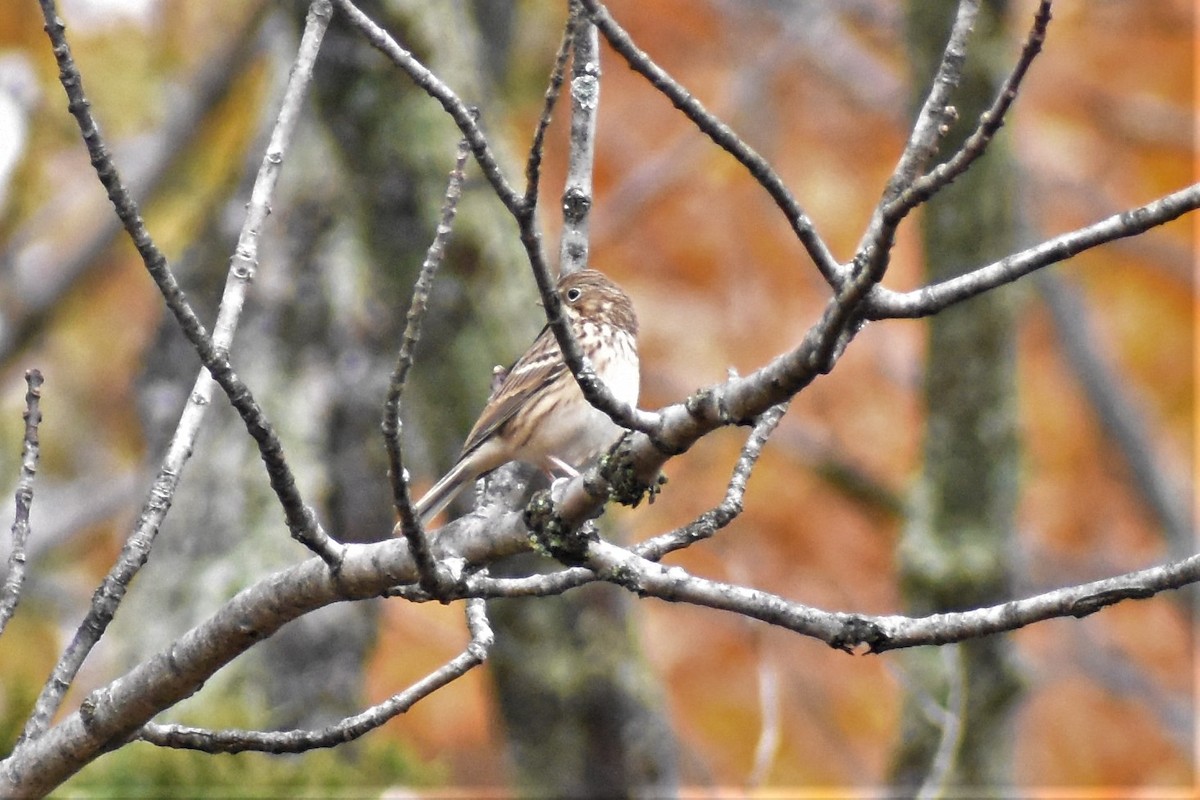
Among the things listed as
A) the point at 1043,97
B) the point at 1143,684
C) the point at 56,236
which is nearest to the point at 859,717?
the point at 1143,684

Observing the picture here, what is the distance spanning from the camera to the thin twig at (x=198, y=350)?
2359 mm

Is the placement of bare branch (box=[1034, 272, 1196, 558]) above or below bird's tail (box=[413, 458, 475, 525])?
above

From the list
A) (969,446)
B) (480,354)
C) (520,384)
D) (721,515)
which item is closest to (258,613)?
(721,515)

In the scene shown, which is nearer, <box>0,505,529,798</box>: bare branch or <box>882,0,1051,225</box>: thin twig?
<box>882,0,1051,225</box>: thin twig

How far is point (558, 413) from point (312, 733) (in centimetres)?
212

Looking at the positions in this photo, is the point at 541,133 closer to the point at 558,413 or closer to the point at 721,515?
the point at 721,515

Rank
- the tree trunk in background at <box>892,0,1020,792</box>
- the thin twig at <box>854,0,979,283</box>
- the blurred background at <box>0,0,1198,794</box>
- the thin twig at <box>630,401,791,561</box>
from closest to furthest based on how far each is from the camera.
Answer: the thin twig at <box>854,0,979,283</box> → the thin twig at <box>630,401,791,561</box> → the tree trunk in background at <box>892,0,1020,792</box> → the blurred background at <box>0,0,1198,794</box>

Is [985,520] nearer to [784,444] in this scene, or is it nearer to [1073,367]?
[784,444]

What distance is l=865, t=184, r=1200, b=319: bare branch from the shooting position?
A: 2.10 metres

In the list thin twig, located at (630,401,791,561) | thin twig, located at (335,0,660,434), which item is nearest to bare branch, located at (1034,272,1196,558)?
thin twig, located at (630,401,791,561)

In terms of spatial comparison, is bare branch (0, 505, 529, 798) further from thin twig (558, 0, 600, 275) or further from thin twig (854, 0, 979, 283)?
thin twig (558, 0, 600, 275)

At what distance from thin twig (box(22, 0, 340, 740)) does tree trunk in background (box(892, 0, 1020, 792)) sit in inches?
156

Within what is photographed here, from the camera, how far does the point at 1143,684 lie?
10219 mm

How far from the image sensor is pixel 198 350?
236cm
